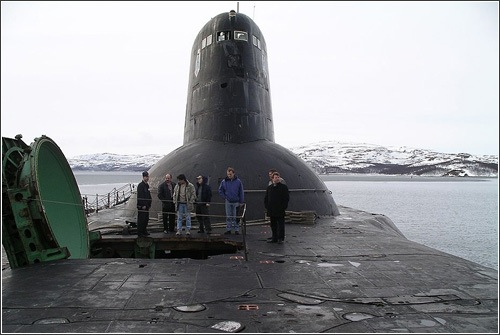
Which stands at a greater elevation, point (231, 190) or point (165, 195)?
point (231, 190)

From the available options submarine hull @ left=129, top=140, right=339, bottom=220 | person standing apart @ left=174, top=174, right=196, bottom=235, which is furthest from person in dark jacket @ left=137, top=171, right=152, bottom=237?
submarine hull @ left=129, top=140, right=339, bottom=220

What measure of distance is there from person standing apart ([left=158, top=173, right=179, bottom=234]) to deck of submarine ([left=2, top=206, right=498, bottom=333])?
145 inches

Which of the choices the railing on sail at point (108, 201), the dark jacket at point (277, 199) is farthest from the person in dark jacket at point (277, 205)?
the railing on sail at point (108, 201)

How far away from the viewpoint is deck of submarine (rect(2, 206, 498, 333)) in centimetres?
504

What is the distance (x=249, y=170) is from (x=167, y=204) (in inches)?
133

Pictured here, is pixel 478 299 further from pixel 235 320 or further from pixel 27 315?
pixel 27 315

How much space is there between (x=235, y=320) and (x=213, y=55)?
12753 millimetres

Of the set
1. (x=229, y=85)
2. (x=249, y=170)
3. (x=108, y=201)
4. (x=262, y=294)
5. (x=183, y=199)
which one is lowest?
(x=262, y=294)

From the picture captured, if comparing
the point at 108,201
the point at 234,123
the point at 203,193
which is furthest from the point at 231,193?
the point at 108,201

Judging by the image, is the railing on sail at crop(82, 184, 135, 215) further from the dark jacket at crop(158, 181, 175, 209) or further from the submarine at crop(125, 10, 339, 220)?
the submarine at crop(125, 10, 339, 220)

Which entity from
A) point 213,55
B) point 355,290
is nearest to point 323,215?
point 213,55

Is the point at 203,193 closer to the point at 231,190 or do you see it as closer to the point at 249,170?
the point at 231,190

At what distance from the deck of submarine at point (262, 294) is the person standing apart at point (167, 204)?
3.67 meters

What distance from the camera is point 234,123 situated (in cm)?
1584
